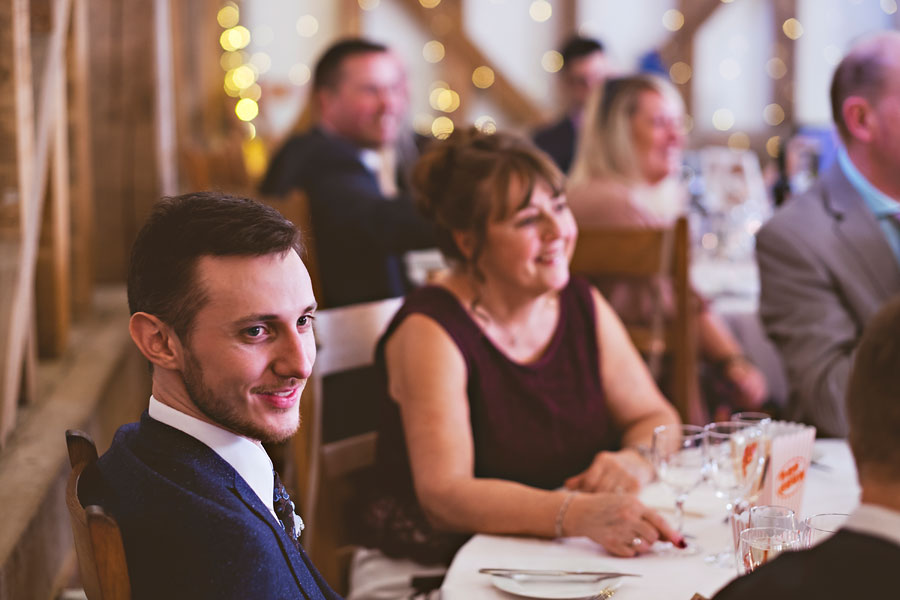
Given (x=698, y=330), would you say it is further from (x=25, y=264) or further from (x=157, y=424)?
(x=157, y=424)

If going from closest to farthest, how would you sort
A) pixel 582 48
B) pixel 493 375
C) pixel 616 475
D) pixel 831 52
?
pixel 616 475, pixel 493 375, pixel 582 48, pixel 831 52

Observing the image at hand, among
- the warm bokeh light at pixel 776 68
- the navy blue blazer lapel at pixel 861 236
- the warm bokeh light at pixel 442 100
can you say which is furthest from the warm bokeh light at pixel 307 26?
the navy blue blazer lapel at pixel 861 236

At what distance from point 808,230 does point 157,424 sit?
6.06 ft

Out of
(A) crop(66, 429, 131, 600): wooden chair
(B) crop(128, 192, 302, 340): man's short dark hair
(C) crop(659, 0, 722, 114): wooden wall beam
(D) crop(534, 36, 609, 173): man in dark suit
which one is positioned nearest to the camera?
(A) crop(66, 429, 131, 600): wooden chair

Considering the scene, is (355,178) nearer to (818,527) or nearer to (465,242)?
(465,242)

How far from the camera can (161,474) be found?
101 centimetres

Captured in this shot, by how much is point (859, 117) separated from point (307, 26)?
235 inches

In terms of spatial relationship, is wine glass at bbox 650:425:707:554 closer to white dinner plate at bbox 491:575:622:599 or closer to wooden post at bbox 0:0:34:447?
white dinner plate at bbox 491:575:622:599

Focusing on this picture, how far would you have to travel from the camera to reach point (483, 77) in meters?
7.82

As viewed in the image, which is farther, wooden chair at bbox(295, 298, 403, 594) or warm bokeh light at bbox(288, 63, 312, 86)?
warm bokeh light at bbox(288, 63, 312, 86)

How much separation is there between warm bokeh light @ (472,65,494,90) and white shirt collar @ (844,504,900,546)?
725cm

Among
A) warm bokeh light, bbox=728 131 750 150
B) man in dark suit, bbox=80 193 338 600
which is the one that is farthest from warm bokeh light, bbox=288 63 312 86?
man in dark suit, bbox=80 193 338 600

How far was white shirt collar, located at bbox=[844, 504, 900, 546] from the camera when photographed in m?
0.76

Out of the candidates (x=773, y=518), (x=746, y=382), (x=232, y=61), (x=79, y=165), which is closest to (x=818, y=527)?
(x=773, y=518)
